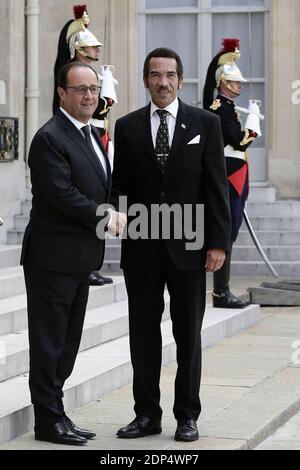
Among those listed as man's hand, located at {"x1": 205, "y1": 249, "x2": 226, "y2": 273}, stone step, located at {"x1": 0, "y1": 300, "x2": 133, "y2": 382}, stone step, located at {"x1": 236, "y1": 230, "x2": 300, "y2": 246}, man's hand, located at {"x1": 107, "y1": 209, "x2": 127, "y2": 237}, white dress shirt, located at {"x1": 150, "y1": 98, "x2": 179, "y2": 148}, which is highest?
white dress shirt, located at {"x1": 150, "y1": 98, "x2": 179, "y2": 148}

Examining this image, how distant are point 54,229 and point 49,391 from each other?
807 mm

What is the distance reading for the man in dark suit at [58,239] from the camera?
21.9 ft

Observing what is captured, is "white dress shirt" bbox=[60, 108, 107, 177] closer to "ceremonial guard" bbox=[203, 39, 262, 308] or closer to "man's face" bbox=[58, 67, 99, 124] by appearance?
"man's face" bbox=[58, 67, 99, 124]

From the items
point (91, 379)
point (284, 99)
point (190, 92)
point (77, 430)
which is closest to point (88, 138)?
point (77, 430)

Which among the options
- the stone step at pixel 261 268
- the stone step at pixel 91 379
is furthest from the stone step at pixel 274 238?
the stone step at pixel 91 379

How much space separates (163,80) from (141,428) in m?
1.80

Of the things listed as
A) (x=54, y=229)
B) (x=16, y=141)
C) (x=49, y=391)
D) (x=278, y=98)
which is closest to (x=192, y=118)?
(x=54, y=229)

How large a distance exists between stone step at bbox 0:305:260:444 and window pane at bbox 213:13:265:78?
6.20 meters

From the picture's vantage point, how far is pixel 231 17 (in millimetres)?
16469

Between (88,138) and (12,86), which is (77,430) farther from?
(12,86)

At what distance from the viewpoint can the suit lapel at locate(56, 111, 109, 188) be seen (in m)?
6.75

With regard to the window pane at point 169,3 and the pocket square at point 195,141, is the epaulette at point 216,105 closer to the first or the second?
the pocket square at point 195,141

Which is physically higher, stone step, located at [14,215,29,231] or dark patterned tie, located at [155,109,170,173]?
dark patterned tie, located at [155,109,170,173]

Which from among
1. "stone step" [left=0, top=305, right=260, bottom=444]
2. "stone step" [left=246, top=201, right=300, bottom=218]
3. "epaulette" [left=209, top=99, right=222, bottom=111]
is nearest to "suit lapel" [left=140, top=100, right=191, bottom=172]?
"stone step" [left=0, top=305, right=260, bottom=444]
